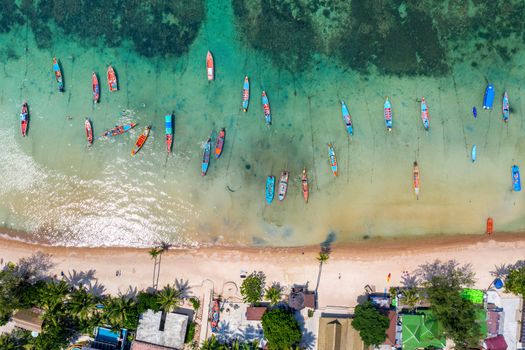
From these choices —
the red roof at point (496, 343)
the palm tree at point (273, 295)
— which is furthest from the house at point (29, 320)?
the red roof at point (496, 343)

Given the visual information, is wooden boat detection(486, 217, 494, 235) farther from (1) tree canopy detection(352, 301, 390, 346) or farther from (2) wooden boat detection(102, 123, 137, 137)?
(2) wooden boat detection(102, 123, 137, 137)

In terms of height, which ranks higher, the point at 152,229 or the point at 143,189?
the point at 143,189

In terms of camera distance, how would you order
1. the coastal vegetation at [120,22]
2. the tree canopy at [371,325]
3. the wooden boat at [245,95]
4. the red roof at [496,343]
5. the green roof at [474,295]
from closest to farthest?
1. the tree canopy at [371,325]
2. the red roof at [496,343]
3. the green roof at [474,295]
4. the wooden boat at [245,95]
5. the coastal vegetation at [120,22]

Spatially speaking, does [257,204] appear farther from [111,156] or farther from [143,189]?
[111,156]

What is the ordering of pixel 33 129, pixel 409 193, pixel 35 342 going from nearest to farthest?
pixel 35 342, pixel 409 193, pixel 33 129

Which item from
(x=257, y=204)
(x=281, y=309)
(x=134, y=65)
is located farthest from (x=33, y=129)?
(x=281, y=309)

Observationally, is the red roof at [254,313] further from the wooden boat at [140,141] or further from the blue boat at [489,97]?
the blue boat at [489,97]

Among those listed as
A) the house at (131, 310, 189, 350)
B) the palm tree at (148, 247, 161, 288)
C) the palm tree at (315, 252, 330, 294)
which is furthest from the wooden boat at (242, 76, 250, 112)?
the house at (131, 310, 189, 350)
